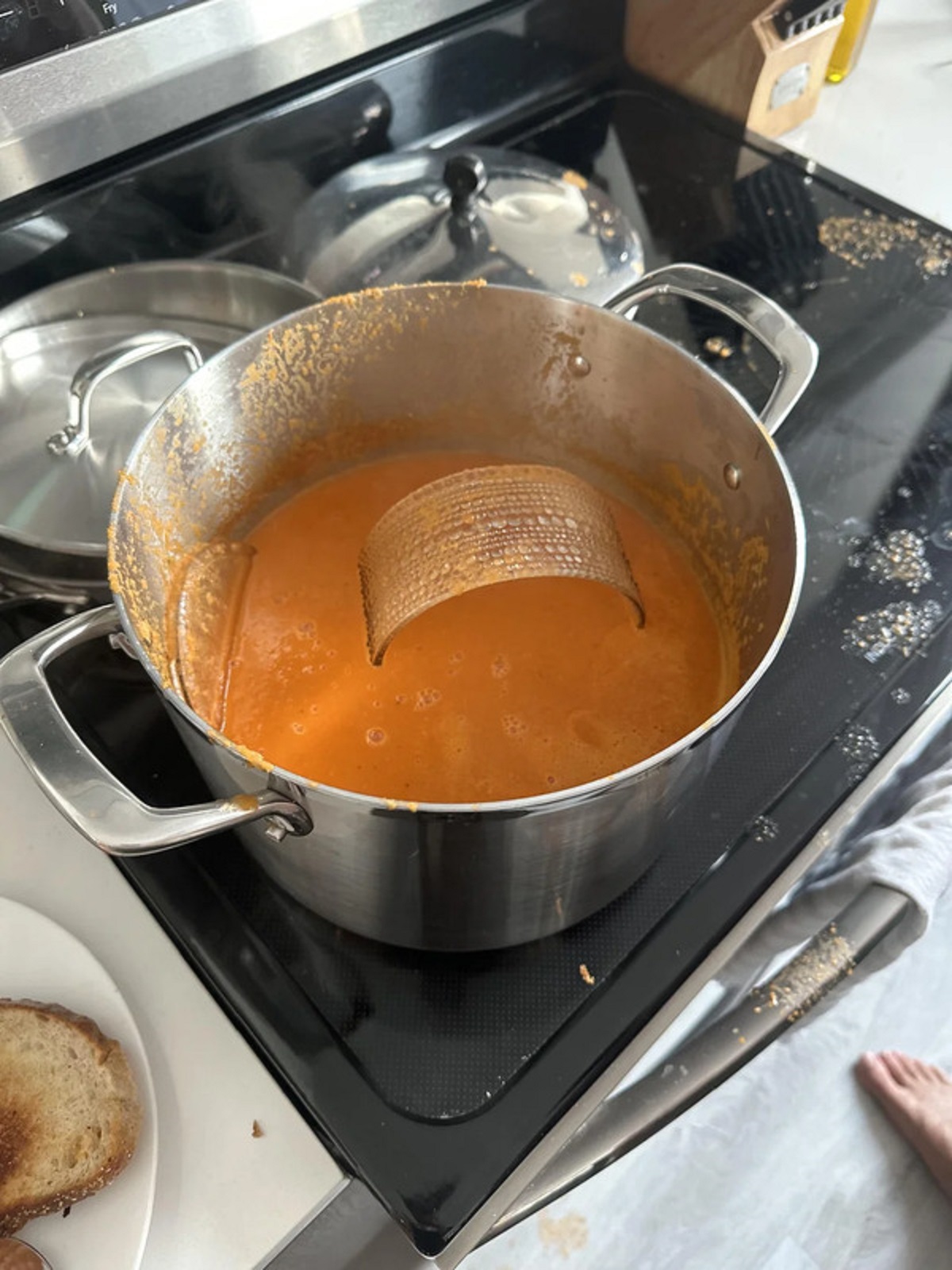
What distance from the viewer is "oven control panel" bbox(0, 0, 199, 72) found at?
626 millimetres

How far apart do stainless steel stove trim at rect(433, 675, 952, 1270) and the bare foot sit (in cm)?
63

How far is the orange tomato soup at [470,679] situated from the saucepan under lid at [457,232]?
0.81 ft

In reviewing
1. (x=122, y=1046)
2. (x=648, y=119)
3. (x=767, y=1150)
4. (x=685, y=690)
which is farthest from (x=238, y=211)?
(x=767, y=1150)

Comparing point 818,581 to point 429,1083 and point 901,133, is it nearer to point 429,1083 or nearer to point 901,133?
point 429,1083

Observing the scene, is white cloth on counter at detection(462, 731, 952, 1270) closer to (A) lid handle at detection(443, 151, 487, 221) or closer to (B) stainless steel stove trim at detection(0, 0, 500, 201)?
(A) lid handle at detection(443, 151, 487, 221)

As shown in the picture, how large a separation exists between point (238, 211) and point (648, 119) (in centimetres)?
47

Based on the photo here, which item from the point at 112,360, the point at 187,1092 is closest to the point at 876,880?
the point at 187,1092

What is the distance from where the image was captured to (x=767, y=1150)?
43.6 inches

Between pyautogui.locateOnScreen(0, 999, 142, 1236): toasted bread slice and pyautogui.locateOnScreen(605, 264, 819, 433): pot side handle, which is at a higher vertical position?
pyautogui.locateOnScreen(605, 264, 819, 433): pot side handle

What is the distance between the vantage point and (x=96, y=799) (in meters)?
0.40

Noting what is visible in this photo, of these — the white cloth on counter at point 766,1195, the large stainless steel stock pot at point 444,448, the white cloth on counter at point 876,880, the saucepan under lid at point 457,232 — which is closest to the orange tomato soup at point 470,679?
the large stainless steel stock pot at point 444,448

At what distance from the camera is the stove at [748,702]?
19.5 inches

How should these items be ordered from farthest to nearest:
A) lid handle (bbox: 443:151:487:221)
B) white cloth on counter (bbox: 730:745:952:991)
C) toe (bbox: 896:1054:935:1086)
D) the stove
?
toe (bbox: 896:1054:935:1086) < lid handle (bbox: 443:151:487:221) < white cloth on counter (bbox: 730:745:952:991) < the stove

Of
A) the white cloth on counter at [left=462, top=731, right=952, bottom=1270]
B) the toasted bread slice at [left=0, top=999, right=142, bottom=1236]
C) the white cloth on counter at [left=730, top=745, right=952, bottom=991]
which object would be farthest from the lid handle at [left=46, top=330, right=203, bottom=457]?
the white cloth on counter at [left=462, top=731, right=952, bottom=1270]
